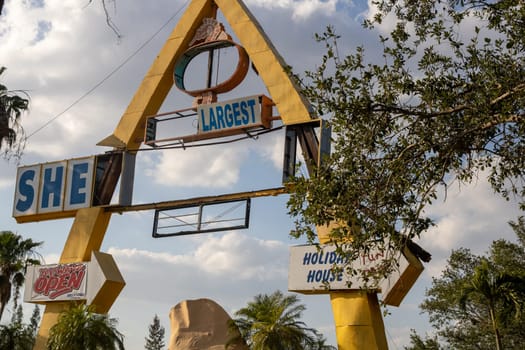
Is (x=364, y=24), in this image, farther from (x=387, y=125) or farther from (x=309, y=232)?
(x=309, y=232)

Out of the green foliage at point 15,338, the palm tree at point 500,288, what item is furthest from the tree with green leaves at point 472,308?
the green foliage at point 15,338

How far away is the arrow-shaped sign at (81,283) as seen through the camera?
84.7 ft

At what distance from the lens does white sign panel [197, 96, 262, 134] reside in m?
24.7

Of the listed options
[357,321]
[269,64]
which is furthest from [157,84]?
[357,321]

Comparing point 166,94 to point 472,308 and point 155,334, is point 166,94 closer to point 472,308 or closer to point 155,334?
point 472,308

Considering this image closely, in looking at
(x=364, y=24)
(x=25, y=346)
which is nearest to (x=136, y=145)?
(x=25, y=346)

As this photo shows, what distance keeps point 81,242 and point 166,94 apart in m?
5.84

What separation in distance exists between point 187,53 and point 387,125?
1558cm

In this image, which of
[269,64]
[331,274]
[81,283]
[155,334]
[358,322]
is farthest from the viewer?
[155,334]

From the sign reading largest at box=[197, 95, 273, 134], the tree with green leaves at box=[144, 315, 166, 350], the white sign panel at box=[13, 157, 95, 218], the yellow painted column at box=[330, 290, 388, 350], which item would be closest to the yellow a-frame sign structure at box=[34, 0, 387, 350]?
the sign reading largest at box=[197, 95, 273, 134]

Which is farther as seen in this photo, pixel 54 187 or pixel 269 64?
pixel 54 187

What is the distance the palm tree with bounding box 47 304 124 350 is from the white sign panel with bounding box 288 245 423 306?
731 cm

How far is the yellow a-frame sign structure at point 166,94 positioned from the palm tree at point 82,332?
0.44 meters

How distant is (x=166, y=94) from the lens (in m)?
27.6
